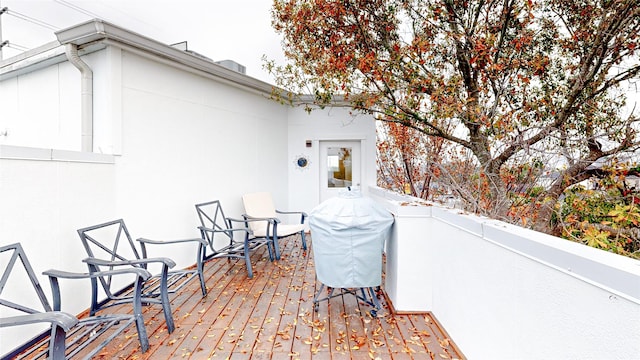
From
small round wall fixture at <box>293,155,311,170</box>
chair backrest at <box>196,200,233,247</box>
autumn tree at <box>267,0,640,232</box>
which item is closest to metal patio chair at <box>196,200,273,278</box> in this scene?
chair backrest at <box>196,200,233,247</box>

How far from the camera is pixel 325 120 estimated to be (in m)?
6.37

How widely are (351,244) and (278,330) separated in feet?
3.09

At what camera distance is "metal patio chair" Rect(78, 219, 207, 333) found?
2418 mm

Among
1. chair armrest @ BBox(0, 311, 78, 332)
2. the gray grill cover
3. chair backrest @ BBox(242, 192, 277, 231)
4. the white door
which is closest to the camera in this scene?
chair armrest @ BBox(0, 311, 78, 332)

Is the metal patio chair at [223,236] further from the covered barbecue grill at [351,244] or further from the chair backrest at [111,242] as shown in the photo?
the covered barbecue grill at [351,244]

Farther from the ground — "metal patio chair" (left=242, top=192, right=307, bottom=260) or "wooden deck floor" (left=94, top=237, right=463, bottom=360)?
"metal patio chair" (left=242, top=192, right=307, bottom=260)

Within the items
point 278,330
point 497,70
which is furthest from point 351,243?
point 497,70

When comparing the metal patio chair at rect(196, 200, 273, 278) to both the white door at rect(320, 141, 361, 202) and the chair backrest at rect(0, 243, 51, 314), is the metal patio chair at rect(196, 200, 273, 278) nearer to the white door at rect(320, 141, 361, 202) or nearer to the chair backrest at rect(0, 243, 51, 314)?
the chair backrest at rect(0, 243, 51, 314)

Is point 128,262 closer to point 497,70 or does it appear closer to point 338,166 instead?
point 497,70

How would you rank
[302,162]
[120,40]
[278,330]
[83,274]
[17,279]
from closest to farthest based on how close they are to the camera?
1. [83,274]
2. [17,279]
3. [278,330]
4. [120,40]
5. [302,162]

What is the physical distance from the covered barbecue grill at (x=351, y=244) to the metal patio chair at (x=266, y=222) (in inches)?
68.4

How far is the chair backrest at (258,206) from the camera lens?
501 cm

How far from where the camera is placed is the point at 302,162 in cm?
650

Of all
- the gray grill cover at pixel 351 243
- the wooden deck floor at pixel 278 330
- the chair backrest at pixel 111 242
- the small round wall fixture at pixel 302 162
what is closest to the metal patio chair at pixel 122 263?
the chair backrest at pixel 111 242
